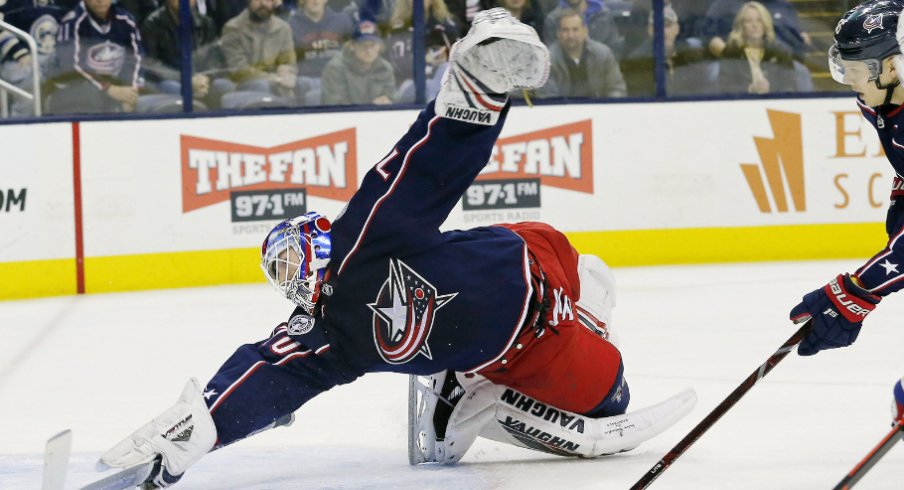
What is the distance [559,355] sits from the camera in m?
2.92

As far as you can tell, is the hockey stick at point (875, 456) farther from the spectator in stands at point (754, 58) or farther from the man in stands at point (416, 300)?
the spectator in stands at point (754, 58)

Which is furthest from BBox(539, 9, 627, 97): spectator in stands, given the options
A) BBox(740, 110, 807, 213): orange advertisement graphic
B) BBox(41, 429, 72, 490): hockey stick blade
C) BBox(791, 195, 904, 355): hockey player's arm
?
BBox(41, 429, 72, 490): hockey stick blade

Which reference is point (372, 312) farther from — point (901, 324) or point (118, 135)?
point (118, 135)

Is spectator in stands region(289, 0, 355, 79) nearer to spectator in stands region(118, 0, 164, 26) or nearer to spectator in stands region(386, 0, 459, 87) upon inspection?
spectator in stands region(386, 0, 459, 87)

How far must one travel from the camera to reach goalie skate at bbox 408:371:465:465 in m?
3.07

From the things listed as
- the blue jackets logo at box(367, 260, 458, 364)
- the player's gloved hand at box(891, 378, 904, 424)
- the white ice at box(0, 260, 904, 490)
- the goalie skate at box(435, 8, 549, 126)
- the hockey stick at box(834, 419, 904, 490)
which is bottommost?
the white ice at box(0, 260, 904, 490)

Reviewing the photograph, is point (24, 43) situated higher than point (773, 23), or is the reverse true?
point (773, 23)

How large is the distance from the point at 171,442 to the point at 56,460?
0.70 ft

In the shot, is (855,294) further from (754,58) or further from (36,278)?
(754,58)

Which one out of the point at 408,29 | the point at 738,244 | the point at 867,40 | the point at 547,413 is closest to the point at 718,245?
the point at 738,244

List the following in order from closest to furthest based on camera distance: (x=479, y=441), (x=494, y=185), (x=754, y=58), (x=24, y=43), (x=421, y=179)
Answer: (x=421, y=179) → (x=479, y=441) → (x=24, y=43) → (x=494, y=185) → (x=754, y=58)

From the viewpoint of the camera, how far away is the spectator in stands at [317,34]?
6590 mm

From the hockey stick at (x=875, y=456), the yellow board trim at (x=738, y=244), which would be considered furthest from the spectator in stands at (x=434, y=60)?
the hockey stick at (x=875, y=456)

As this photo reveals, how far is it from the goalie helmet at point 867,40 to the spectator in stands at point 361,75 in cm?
400
